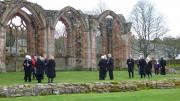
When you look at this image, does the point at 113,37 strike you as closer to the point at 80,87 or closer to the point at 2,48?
the point at 2,48

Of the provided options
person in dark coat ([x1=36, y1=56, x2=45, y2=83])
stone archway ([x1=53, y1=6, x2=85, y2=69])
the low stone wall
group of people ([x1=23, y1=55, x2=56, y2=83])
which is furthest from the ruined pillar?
the low stone wall

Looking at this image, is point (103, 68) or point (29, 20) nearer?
point (103, 68)

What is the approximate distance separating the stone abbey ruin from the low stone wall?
54.2 feet

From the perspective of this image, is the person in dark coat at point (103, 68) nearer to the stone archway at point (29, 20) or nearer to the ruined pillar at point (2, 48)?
the ruined pillar at point (2, 48)

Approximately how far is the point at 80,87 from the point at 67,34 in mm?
22060

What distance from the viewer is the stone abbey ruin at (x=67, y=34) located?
38116 mm

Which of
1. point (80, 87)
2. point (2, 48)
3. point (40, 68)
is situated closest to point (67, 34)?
point (2, 48)

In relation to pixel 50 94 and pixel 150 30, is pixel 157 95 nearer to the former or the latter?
pixel 50 94

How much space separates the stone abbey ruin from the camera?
38.1m

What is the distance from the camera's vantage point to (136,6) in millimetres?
64375

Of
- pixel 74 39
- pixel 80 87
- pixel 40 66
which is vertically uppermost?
pixel 74 39

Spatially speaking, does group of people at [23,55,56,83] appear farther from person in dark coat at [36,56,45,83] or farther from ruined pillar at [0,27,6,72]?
ruined pillar at [0,27,6,72]

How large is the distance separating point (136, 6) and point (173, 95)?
4606cm

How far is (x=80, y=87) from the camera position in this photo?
2139 cm
